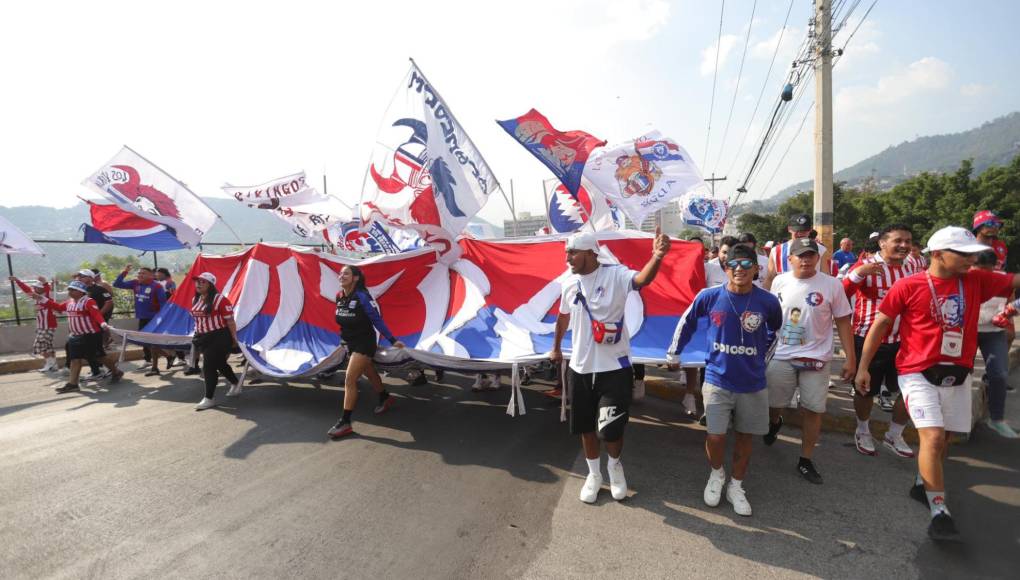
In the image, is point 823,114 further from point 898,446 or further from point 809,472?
point 809,472

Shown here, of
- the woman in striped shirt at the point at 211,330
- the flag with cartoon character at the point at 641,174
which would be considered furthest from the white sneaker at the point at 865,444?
the woman in striped shirt at the point at 211,330

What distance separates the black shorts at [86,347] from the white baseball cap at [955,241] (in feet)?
32.8

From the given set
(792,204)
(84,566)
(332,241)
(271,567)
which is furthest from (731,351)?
(792,204)

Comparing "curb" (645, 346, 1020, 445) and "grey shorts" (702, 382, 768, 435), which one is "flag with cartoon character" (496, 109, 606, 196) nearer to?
"grey shorts" (702, 382, 768, 435)

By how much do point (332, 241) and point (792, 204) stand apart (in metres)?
36.0

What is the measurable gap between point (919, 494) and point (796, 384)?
1008mm

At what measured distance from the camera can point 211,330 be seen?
19.7 ft

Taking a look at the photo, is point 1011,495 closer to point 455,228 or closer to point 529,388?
point 529,388

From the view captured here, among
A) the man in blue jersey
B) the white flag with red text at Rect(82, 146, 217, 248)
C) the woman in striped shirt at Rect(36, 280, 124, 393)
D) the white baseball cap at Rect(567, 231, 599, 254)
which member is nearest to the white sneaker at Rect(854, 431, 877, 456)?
the man in blue jersey

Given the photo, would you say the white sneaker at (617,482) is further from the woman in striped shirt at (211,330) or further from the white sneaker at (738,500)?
the woman in striped shirt at (211,330)

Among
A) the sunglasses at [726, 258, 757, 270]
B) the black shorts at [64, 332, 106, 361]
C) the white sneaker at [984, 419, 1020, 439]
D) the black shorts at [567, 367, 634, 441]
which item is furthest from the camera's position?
the black shorts at [64, 332, 106, 361]

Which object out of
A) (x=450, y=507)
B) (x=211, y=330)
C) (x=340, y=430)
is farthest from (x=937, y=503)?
(x=211, y=330)

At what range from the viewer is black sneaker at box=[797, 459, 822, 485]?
3.61m

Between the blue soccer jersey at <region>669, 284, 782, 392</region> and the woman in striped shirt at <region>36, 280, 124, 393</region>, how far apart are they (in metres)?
8.57
